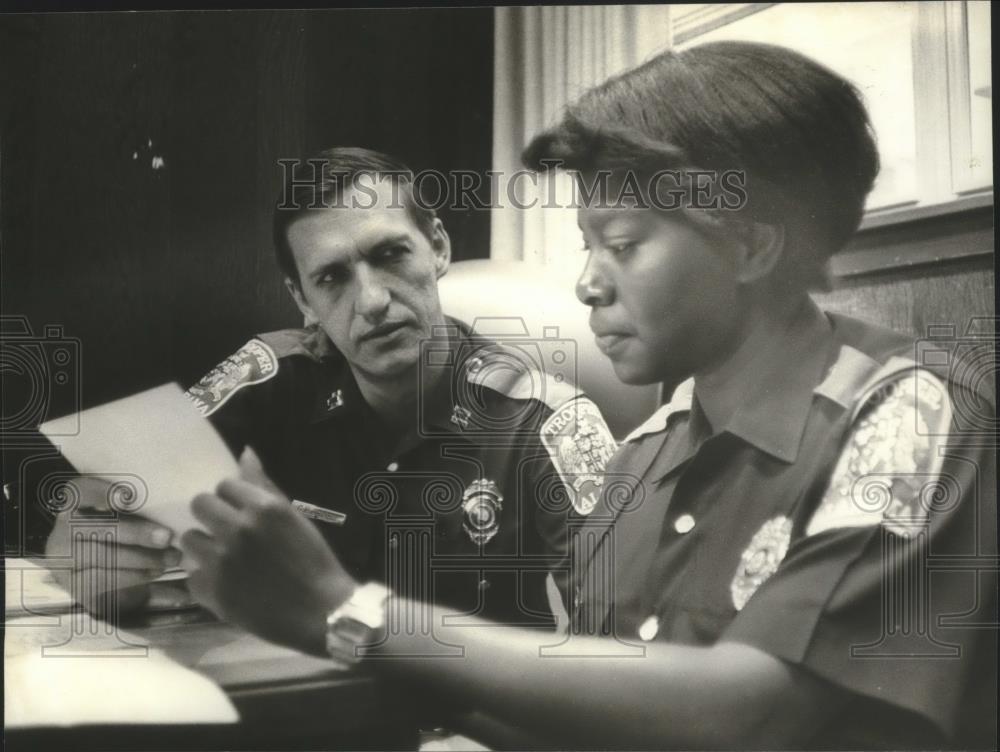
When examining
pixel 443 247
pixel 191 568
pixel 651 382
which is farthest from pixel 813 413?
pixel 191 568

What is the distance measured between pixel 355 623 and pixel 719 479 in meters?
0.93

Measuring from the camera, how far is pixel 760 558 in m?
2.61

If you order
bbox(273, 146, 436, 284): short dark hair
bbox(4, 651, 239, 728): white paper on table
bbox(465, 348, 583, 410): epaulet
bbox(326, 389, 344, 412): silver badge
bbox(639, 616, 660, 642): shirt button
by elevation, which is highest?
bbox(273, 146, 436, 284): short dark hair

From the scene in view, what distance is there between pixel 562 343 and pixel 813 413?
0.61 metres

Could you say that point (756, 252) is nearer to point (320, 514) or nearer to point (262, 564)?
point (320, 514)

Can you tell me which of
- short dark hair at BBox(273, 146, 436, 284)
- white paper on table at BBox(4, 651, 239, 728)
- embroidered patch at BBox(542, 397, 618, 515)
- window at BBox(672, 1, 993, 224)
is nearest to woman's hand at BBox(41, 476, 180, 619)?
white paper on table at BBox(4, 651, 239, 728)

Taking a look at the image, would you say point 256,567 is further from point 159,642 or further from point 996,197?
point 996,197

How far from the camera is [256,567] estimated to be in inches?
108

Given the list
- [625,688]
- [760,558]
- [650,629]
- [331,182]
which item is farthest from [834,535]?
[331,182]

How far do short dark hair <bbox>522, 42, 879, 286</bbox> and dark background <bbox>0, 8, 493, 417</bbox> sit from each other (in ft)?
1.21

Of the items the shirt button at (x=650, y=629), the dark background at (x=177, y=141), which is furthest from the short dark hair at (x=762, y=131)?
the shirt button at (x=650, y=629)

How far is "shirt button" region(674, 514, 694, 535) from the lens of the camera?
8.78 feet

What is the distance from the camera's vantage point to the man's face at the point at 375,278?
2.78 meters

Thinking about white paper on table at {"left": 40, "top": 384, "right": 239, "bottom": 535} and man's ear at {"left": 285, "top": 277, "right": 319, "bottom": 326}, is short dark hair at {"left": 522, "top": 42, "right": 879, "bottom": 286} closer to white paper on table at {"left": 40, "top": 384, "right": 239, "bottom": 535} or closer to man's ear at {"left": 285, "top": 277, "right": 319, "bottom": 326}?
man's ear at {"left": 285, "top": 277, "right": 319, "bottom": 326}
